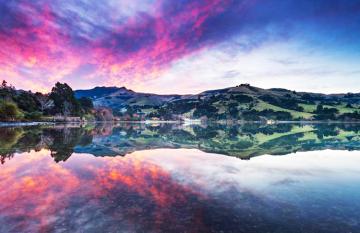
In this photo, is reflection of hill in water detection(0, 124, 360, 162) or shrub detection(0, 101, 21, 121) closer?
reflection of hill in water detection(0, 124, 360, 162)

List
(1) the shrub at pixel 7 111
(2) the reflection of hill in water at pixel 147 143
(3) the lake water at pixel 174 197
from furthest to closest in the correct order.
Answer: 1. (1) the shrub at pixel 7 111
2. (2) the reflection of hill in water at pixel 147 143
3. (3) the lake water at pixel 174 197

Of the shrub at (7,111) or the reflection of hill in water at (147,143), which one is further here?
the shrub at (7,111)

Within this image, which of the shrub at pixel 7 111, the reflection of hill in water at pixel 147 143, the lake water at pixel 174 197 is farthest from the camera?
the shrub at pixel 7 111

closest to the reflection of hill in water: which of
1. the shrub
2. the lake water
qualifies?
the lake water

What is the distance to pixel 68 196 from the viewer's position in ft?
42.0

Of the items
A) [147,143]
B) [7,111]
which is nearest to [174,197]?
[147,143]

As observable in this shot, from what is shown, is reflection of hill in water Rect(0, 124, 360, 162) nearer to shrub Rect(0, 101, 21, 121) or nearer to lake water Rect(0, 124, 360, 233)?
lake water Rect(0, 124, 360, 233)

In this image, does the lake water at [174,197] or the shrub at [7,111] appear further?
the shrub at [7,111]

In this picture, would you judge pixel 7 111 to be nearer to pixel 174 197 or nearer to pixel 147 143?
pixel 147 143

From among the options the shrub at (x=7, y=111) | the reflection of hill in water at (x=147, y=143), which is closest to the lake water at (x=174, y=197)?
the reflection of hill in water at (x=147, y=143)

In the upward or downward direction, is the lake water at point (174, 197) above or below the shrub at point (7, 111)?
below

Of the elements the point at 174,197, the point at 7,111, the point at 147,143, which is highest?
the point at 7,111

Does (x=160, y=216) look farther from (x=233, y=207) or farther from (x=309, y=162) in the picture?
(x=309, y=162)

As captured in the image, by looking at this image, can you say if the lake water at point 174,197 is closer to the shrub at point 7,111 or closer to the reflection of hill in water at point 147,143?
the reflection of hill in water at point 147,143
